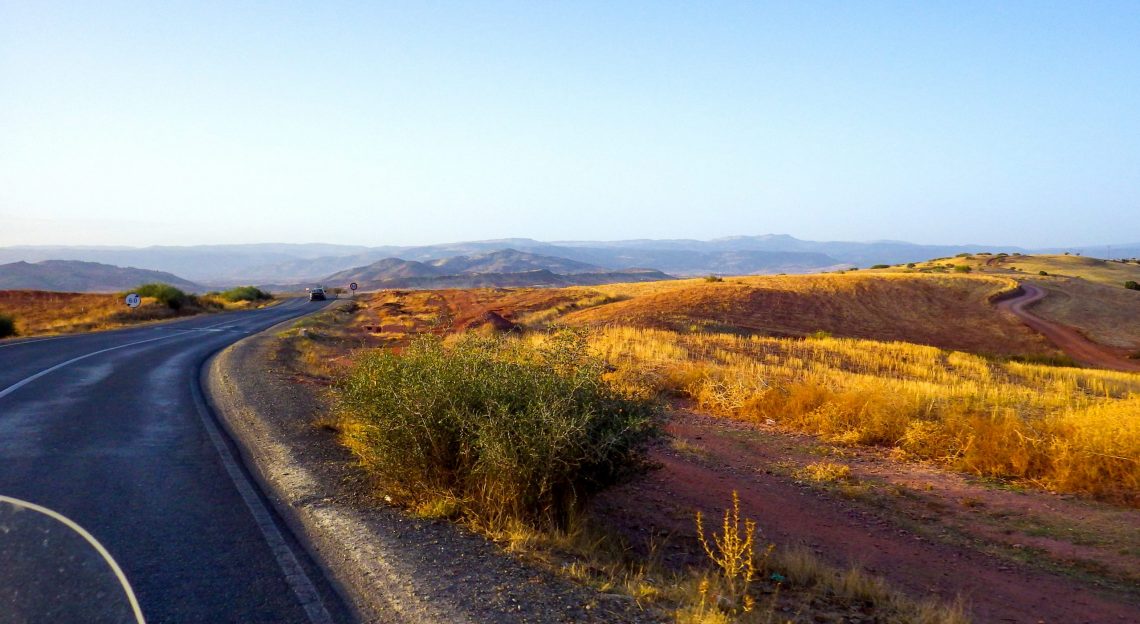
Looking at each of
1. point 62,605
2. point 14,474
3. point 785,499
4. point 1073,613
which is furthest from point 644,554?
point 14,474

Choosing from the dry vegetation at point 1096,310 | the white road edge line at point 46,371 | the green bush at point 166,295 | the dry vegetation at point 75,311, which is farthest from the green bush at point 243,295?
the dry vegetation at point 1096,310

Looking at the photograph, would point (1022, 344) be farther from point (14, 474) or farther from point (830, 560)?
point (14, 474)

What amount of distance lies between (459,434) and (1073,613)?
17.3ft

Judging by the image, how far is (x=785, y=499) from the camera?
891cm

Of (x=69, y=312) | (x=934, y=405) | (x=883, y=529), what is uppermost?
(x=934, y=405)

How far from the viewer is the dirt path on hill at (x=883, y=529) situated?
250 inches

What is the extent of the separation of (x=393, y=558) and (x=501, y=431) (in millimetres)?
1268

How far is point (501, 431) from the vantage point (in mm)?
6082

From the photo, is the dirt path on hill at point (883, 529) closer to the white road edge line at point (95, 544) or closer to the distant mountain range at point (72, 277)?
the white road edge line at point (95, 544)

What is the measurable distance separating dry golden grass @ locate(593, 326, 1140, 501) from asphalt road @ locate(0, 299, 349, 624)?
7.91 meters

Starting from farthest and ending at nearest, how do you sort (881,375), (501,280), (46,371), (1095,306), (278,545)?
(501,280) → (1095,306) → (881,375) → (46,371) → (278,545)

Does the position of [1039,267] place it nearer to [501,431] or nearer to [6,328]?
[6,328]

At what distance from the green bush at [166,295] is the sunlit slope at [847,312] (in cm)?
2970

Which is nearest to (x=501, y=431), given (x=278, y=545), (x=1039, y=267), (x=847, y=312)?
(x=278, y=545)
